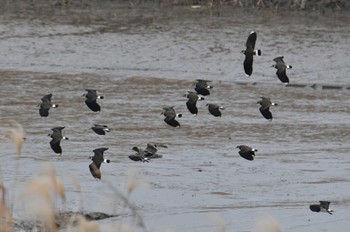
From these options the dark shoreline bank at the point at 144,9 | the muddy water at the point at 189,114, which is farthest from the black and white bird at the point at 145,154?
the dark shoreline bank at the point at 144,9

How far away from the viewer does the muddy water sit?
816 centimetres

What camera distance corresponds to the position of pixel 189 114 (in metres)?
11.8

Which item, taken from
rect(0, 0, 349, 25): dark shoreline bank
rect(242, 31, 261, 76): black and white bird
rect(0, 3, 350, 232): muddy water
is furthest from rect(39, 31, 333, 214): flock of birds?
rect(0, 0, 349, 25): dark shoreline bank

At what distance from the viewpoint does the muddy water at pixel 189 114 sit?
8164 millimetres

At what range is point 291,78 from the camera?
538 inches

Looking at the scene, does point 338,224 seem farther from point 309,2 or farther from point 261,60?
point 309,2

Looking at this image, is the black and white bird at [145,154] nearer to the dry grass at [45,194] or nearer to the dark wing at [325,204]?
the dark wing at [325,204]

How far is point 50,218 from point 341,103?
836 centimetres

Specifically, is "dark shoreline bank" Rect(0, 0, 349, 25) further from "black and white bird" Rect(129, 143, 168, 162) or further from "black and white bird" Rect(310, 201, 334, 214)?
"black and white bird" Rect(310, 201, 334, 214)

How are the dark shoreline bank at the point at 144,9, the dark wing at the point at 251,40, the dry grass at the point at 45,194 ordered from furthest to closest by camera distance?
the dark shoreline bank at the point at 144,9 → the dark wing at the point at 251,40 → the dry grass at the point at 45,194

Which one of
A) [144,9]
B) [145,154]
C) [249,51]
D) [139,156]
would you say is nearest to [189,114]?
[145,154]

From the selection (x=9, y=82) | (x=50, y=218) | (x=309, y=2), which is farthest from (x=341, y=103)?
(x=50, y=218)

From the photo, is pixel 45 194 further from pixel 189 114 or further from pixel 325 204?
pixel 189 114

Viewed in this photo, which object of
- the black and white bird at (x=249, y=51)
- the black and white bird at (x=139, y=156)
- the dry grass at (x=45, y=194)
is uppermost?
the black and white bird at (x=139, y=156)
